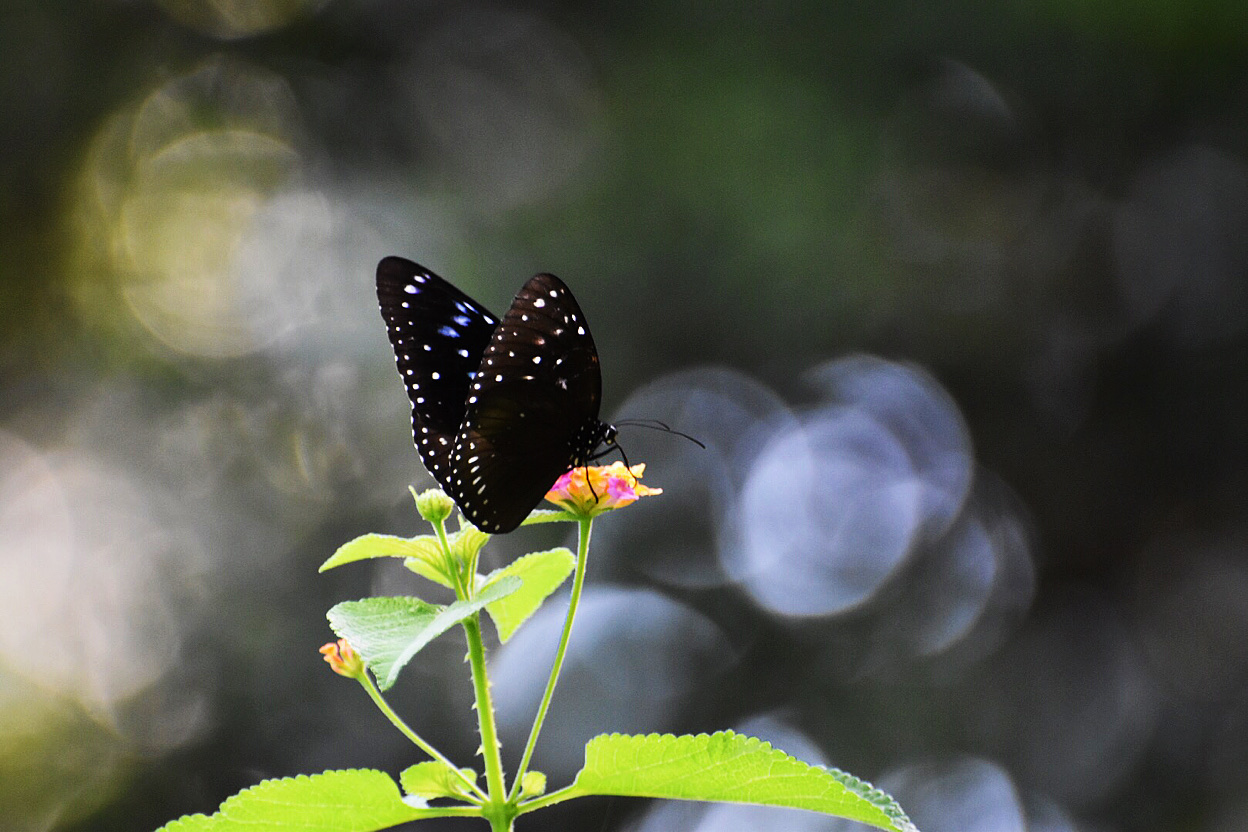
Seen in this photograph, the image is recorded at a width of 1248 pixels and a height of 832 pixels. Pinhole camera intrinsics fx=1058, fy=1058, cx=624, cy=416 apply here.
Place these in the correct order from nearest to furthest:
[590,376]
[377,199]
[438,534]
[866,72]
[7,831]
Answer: [438,534] < [590,376] < [7,831] < [866,72] < [377,199]

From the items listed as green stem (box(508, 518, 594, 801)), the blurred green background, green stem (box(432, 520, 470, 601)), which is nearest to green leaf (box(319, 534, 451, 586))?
green stem (box(432, 520, 470, 601))

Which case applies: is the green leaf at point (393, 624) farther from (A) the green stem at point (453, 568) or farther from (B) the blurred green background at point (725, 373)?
(B) the blurred green background at point (725, 373)

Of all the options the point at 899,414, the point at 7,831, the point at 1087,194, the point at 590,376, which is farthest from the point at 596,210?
the point at 7,831

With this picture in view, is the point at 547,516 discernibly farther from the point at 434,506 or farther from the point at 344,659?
the point at 344,659

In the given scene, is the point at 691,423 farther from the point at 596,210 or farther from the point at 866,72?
the point at 866,72

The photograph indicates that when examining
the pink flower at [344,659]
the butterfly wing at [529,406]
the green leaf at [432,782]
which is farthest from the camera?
the butterfly wing at [529,406]

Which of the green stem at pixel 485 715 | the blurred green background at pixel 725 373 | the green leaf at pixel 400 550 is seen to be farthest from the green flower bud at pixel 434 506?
the blurred green background at pixel 725 373

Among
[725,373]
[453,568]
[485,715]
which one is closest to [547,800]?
[485,715]
